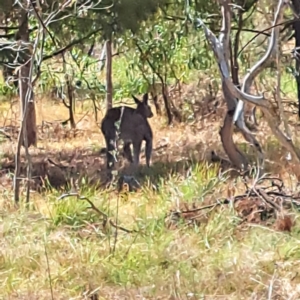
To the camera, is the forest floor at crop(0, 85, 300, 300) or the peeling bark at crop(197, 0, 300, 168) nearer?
the forest floor at crop(0, 85, 300, 300)

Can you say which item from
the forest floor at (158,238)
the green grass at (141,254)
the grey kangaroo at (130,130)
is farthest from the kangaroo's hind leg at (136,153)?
the green grass at (141,254)

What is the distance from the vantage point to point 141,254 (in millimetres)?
5059

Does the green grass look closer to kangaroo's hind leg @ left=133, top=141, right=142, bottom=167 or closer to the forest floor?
the forest floor

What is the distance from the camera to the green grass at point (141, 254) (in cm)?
463

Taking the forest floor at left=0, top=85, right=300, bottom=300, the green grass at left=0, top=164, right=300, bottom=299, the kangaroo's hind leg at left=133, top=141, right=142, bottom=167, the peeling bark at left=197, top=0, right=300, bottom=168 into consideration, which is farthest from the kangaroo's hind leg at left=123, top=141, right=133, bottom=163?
the green grass at left=0, top=164, right=300, bottom=299

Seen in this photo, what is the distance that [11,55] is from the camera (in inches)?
332

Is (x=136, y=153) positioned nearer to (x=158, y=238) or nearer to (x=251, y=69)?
(x=251, y=69)

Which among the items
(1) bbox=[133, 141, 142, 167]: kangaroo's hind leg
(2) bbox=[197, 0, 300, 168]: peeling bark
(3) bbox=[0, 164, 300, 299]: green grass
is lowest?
(3) bbox=[0, 164, 300, 299]: green grass

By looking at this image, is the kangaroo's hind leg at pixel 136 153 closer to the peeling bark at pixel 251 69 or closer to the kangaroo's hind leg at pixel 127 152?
the kangaroo's hind leg at pixel 127 152

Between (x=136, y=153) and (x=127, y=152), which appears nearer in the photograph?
(x=136, y=153)

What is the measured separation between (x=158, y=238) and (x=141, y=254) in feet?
1.27

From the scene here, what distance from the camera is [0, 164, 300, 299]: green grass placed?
15.2 ft

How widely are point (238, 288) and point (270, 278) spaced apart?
230 mm

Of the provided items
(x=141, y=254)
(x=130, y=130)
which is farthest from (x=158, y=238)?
(x=130, y=130)
